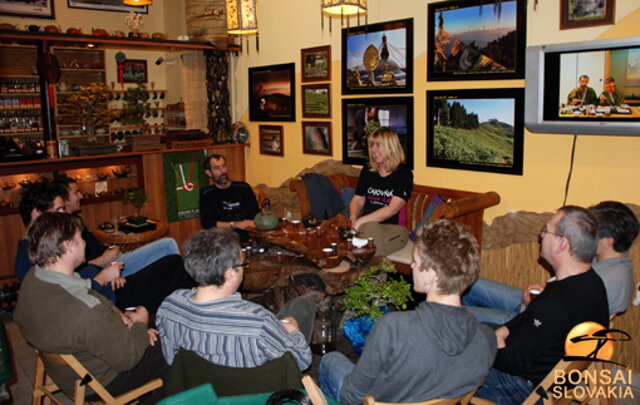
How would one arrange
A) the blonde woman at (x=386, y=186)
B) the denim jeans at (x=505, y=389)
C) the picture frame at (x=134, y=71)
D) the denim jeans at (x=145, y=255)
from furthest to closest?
the picture frame at (x=134, y=71) → the blonde woman at (x=386, y=186) → the denim jeans at (x=145, y=255) → the denim jeans at (x=505, y=389)

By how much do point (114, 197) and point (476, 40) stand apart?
4.10 m

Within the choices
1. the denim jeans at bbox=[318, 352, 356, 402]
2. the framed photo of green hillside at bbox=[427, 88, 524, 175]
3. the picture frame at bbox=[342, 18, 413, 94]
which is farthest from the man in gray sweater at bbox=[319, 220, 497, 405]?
the picture frame at bbox=[342, 18, 413, 94]

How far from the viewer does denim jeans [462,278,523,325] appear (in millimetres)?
2879

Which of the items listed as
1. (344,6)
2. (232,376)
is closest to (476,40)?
(344,6)

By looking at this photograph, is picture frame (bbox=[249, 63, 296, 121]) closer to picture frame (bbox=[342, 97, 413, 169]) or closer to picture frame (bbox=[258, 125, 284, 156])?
picture frame (bbox=[258, 125, 284, 156])

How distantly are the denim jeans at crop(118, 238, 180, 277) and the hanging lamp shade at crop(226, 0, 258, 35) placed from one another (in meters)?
2.76

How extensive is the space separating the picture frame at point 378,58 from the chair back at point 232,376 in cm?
375

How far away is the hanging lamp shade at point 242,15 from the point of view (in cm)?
564

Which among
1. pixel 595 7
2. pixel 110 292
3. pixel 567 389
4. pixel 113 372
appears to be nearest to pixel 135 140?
pixel 110 292

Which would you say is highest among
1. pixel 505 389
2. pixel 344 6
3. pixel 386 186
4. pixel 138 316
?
pixel 344 6

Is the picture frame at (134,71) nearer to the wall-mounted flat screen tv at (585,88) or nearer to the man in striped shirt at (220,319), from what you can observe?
the wall-mounted flat screen tv at (585,88)

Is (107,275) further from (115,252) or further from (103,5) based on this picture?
(103,5)

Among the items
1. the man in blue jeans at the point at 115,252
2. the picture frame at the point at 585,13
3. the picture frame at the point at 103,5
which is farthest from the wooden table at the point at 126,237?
the picture frame at the point at 103,5

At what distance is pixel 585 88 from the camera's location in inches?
156
